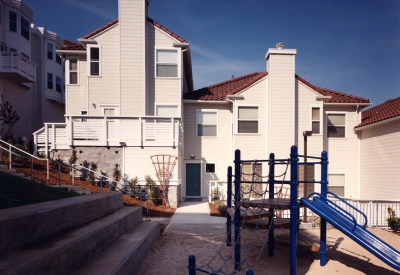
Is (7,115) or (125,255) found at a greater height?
(7,115)

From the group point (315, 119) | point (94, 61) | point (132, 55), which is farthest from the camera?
point (315, 119)

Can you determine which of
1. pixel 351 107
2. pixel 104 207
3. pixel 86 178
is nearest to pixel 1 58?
pixel 86 178

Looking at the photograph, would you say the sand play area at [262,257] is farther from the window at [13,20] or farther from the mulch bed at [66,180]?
the window at [13,20]

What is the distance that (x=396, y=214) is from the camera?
Result: 34.6ft

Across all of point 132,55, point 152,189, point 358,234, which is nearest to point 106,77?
point 132,55

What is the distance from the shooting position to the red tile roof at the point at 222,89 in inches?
647

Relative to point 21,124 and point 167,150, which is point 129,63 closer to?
point 167,150

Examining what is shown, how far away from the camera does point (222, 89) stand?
18.3 meters

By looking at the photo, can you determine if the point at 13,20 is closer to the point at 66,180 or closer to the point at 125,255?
the point at 66,180

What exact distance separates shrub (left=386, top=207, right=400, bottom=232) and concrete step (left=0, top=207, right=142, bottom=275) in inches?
382

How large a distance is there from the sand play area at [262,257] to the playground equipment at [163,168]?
422 centimetres

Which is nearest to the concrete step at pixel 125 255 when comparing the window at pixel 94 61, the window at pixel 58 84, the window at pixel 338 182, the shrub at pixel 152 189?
the shrub at pixel 152 189

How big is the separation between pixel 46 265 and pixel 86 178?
10157 millimetres

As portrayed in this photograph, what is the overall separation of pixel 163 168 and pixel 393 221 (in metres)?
9.58
